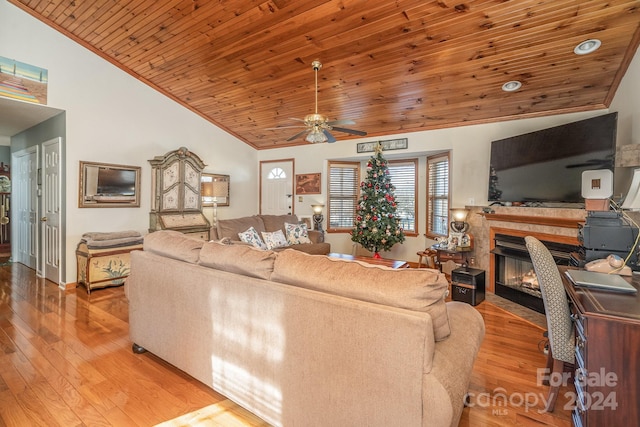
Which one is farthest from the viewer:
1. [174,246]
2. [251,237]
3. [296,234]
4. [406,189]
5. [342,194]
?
[342,194]

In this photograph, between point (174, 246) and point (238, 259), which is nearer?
point (238, 259)

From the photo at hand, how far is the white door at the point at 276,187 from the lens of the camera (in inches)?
273

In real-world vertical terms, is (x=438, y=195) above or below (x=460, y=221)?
above

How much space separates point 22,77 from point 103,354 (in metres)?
3.78

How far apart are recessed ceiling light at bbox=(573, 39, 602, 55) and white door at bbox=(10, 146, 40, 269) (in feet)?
24.7

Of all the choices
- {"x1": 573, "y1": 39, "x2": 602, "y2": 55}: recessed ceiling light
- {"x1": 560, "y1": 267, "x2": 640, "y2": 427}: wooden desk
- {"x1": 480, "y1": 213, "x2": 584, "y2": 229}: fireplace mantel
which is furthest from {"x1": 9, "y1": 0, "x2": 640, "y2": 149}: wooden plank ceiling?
{"x1": 560, "y1": 267, "x2": 640, "y2": 427}: wooden desk

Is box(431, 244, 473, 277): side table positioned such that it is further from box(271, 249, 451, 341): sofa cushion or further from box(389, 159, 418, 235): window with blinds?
box(271, 249, 451, 341): sofa cushion

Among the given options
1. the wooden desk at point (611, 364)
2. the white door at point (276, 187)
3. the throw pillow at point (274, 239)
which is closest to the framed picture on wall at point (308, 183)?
the white door at point (276, 187)

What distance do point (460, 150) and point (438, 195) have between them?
0.99 m

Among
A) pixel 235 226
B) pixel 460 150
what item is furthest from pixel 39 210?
pixel 460 150

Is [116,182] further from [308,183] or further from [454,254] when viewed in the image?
[454,254]

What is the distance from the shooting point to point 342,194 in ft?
21.9

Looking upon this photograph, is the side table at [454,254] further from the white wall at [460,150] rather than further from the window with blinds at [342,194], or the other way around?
the window with blinds at [342,194]

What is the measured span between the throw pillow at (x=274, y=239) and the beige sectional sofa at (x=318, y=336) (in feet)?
9.15
